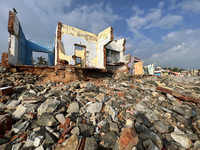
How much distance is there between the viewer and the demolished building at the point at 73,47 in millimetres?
5154

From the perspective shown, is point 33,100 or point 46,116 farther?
point 33,100

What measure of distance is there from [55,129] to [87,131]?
633mm

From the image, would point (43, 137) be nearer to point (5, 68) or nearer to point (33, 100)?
point (33, 100)

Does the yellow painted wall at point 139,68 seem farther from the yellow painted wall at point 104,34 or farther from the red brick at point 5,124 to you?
the red brick at point 5,124

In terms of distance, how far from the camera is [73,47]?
7004 mm

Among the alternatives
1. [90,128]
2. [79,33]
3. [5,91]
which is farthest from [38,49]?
[90,128]

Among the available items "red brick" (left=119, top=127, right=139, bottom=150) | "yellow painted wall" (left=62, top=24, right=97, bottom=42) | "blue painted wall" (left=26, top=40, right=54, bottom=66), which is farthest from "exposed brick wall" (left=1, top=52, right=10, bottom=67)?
"red brick" (left=119, top=127, right=139, bottom=150)

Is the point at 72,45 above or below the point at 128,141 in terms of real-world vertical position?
above

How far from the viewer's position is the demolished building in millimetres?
5154

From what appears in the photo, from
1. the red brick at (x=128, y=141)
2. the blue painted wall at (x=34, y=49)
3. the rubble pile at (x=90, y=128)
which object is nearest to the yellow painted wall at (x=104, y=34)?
the blue painted wall at (x=34, y=49)

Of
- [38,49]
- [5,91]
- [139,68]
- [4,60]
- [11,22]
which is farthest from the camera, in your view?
[139,68]

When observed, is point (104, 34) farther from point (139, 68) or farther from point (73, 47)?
point (139, 68)

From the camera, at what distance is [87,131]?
1.62m

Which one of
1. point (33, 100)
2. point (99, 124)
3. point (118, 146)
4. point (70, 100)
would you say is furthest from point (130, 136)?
point (33, 100)
